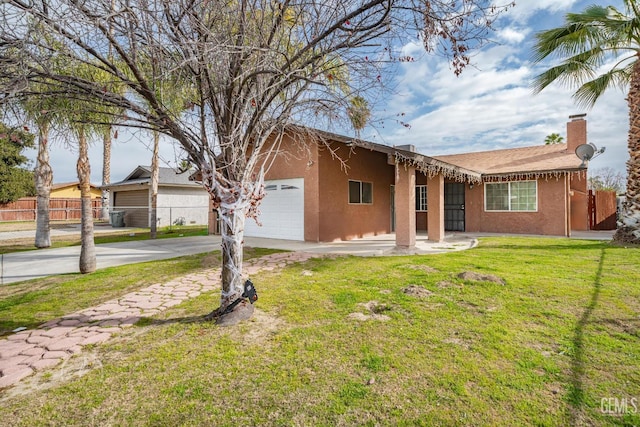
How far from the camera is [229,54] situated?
3666 mm

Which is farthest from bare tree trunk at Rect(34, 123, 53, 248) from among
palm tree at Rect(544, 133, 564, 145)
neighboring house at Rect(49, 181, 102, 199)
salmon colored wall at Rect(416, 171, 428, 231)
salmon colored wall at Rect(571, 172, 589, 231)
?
palm tree at Rect(544, 133, 564, 145)

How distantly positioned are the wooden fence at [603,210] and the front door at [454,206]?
5.76 meters

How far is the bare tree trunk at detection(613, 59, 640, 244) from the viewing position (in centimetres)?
947

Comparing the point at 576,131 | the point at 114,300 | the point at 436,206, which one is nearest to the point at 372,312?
the point at 114,300

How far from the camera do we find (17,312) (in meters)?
4.62

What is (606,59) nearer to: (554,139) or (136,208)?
(554,139)

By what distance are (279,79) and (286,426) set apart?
11.7 feet

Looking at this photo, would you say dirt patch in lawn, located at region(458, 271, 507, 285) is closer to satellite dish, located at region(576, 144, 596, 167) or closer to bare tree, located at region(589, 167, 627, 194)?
satellite dish, located at region(576, 144, 596, 167)

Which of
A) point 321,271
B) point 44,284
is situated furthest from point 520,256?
point 44,284

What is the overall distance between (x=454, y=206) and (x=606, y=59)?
7.32 meters

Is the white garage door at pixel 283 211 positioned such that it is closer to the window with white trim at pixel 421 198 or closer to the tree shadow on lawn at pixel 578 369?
the window with white trim at pixel 421 198

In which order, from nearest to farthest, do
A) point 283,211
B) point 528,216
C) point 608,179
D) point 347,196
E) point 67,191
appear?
point 347,196 → point 283,211 → point 528,216 → point 608,179 → point 67,191

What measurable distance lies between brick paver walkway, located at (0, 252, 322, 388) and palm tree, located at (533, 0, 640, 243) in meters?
11.4

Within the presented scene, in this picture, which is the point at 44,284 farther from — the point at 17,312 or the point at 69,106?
the point at 69,106
